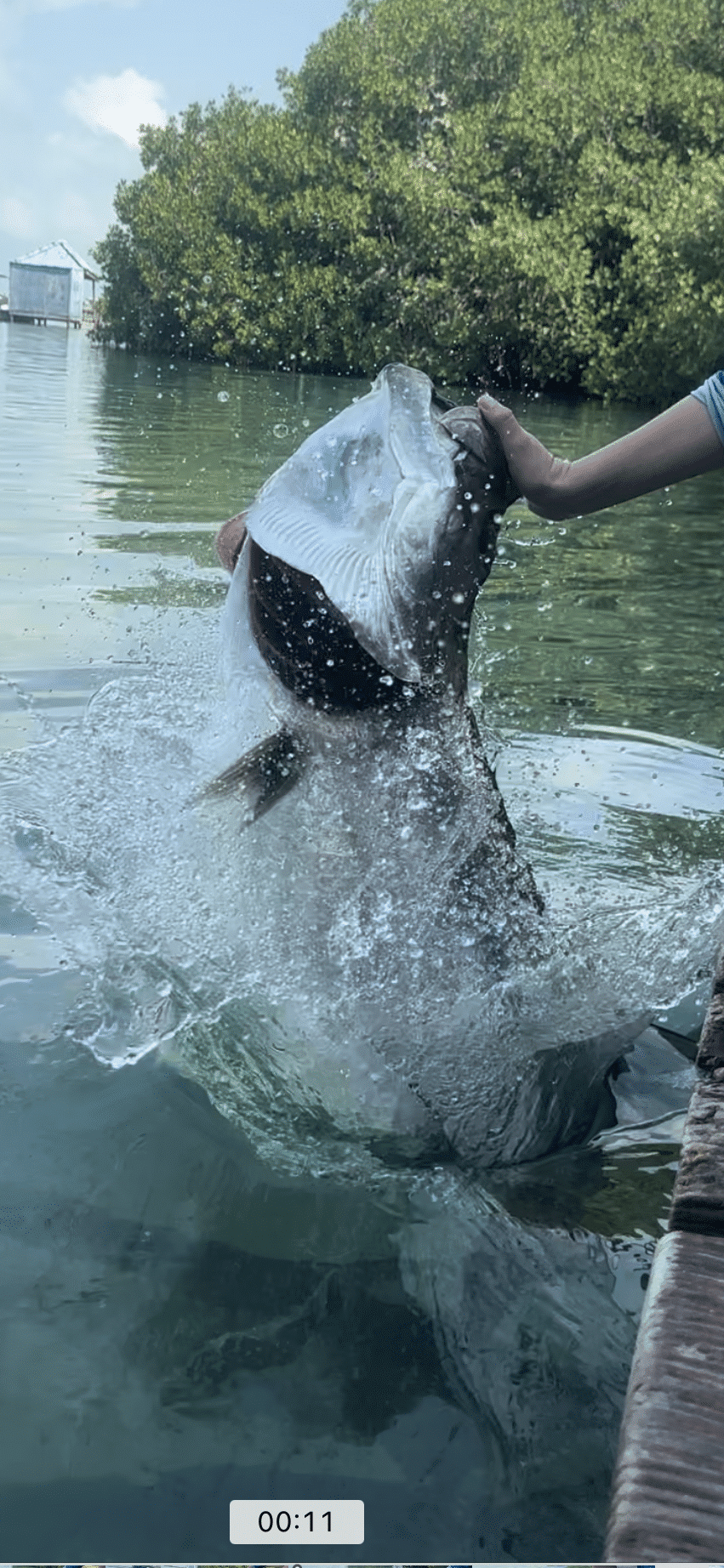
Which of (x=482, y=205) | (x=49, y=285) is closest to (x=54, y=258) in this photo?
(x=49, y=285)

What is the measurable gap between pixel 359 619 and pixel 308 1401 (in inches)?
60.5

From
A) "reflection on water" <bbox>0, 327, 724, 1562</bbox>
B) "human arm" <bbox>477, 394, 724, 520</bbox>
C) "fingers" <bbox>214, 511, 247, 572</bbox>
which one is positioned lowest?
"reflection on water" <bbox>0, 327, 724, 1562</bbox>

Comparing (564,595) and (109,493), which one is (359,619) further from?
(109,493)

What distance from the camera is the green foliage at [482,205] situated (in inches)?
1454

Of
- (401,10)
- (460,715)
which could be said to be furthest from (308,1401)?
(401,10)

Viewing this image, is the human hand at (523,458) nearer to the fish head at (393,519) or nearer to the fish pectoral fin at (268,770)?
the fish head at (393,519)

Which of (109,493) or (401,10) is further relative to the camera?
(401,10)

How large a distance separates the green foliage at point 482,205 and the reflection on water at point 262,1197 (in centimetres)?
2880

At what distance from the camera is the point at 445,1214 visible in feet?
9.67

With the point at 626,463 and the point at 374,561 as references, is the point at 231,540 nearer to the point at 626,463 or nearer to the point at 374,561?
the point at 374,561

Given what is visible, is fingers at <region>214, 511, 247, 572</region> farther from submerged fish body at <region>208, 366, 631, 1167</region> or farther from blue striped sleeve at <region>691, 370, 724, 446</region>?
blue striped sleeve at <region>691, 370, 724, 446</region>

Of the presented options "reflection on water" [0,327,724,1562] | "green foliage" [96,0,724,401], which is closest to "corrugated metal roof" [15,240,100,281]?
"green foliage" [96,0,724,401]

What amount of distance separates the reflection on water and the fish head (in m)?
0.68

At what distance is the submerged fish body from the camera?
2.97 meters
